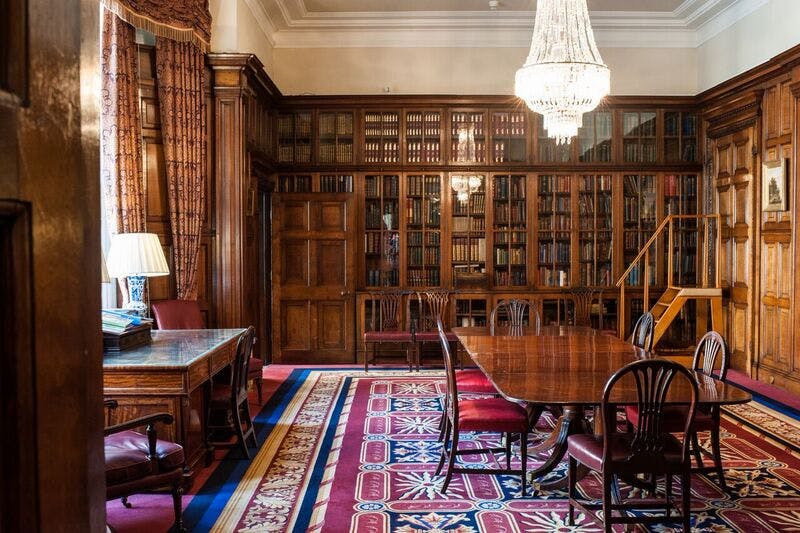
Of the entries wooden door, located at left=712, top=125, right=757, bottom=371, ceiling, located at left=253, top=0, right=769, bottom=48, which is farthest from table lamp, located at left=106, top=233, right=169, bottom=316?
wooden door, located at left=712, top=125, right=757, bottom=371

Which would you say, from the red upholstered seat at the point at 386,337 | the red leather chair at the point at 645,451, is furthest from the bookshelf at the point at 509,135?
the red leather chair at the point at 645,451

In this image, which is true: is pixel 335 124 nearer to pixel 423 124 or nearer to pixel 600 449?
pixel 423 124

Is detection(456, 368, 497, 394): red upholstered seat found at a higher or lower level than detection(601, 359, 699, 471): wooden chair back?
lower

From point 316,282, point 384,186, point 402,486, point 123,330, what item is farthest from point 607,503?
point 384,186

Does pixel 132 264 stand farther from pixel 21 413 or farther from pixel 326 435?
pixel 21 413

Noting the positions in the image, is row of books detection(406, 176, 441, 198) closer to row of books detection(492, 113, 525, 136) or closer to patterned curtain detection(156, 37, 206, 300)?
row of books detection(492, 113, 525, 136)

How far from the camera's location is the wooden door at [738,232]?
8375mm

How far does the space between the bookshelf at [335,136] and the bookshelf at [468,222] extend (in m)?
1.53

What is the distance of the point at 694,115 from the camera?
9.72m

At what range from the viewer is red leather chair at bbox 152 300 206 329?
6.11 metres

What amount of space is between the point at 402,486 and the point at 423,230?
5593 mm

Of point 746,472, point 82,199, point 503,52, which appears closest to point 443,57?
point 503,52

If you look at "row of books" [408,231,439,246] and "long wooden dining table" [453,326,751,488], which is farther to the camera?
"row of books" [408,231,439,246]

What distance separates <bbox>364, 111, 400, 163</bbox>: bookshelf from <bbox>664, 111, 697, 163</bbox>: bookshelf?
12.3 ft
